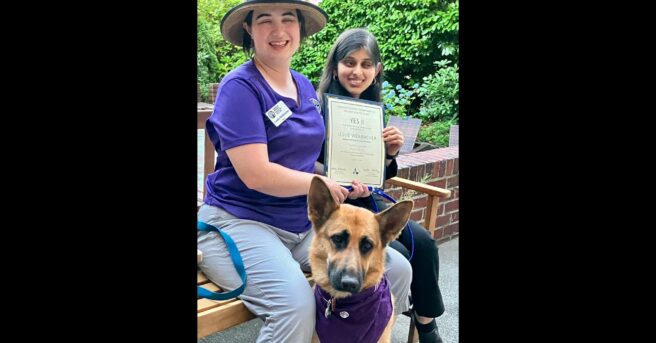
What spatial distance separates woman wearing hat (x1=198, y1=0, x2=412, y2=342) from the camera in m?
1.27

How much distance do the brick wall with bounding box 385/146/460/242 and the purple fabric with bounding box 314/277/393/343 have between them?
66 centimetres

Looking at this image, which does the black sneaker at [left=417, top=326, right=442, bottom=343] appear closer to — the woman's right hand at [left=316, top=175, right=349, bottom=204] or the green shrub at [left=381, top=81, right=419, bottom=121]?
the woman's right hand at [left=316, top=175, right=349, bottom=204]

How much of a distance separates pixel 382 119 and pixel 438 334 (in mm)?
748

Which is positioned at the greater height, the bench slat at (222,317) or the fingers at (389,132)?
the fingers at (389,132)

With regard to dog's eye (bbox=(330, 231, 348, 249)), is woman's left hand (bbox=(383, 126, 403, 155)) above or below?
above

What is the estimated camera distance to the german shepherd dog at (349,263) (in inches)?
48.4

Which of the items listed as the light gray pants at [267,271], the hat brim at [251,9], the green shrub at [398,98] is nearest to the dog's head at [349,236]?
the light gray pants at [267,271]

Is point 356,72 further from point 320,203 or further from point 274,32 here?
point 320,203

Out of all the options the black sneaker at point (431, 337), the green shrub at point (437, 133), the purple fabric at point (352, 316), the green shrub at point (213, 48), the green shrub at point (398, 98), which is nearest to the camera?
the green shrub at point (213, 48)

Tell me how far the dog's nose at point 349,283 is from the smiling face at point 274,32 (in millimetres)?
606

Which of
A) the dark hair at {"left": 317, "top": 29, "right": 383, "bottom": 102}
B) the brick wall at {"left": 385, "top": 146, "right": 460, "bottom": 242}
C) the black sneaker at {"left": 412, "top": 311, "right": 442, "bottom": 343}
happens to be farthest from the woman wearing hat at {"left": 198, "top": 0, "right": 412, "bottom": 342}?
the brick wall at {"left": 385, "top": 146, "right": 460, "bottom": 242}

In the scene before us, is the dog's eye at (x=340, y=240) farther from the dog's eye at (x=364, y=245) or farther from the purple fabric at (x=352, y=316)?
the purple fabric at (x=352, y=316)

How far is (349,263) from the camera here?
122cm
